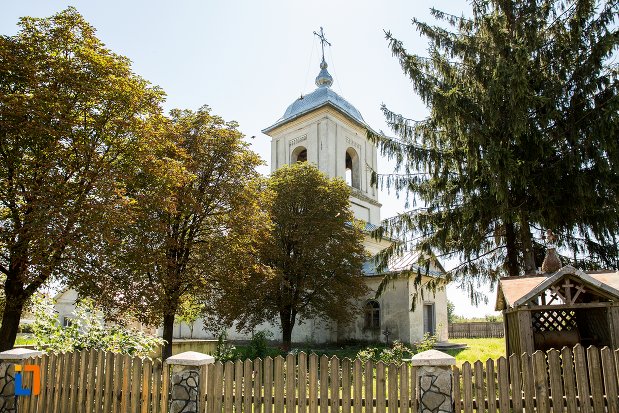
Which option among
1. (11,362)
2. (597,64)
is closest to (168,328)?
(11,362)

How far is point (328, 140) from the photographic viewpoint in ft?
85.6

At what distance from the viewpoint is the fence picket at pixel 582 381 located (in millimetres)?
5793

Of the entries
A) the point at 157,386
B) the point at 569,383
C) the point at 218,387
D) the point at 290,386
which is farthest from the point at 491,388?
the point at 157,386

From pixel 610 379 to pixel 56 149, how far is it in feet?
30.5

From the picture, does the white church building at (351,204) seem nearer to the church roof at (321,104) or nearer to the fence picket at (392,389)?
the church roof at (321,104)

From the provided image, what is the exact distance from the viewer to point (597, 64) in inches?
446

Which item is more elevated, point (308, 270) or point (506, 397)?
point (308, 270)

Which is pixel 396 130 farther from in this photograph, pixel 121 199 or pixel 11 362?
pixel 11 362

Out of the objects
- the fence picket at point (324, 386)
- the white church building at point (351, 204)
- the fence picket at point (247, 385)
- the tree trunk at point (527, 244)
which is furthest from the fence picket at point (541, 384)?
the white church building at point (351, 204)

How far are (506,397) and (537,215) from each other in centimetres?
665

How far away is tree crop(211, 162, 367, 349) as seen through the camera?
757 inches

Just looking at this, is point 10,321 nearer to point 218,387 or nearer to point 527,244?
point 218,387

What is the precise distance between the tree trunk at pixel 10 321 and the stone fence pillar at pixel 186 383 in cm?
463

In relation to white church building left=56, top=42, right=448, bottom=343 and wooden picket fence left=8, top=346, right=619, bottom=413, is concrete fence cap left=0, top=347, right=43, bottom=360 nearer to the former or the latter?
wooden picket fence left=8, top=346, right=619, bottom=413
